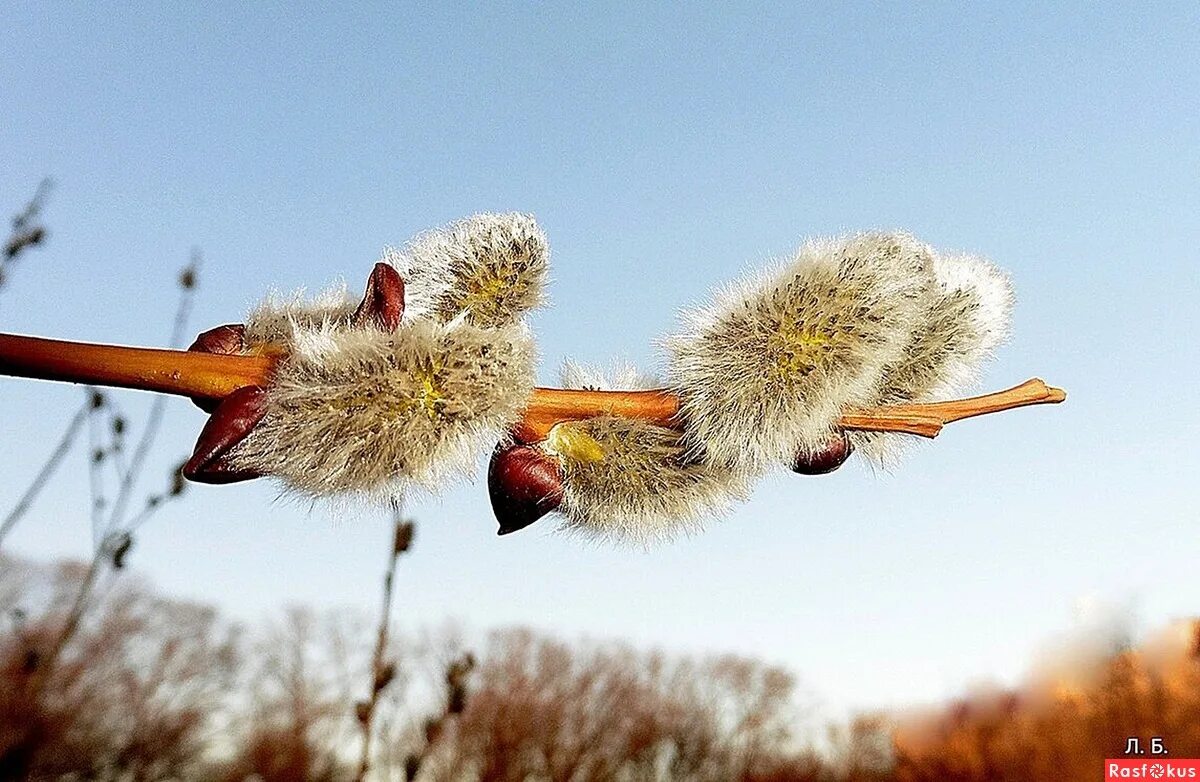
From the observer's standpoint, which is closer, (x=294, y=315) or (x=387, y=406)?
(x=387, y=406)

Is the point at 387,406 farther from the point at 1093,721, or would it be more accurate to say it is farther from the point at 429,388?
the point at 1093,721

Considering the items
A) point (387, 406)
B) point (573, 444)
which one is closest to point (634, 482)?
point (573, 444)

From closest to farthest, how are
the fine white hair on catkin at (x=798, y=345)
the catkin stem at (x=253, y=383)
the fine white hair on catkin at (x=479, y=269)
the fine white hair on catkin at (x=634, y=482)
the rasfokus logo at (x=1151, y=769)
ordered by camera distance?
the catkin stem at (x=253, y=383)
the fine white hair on catkin at (x=798, y=345)
the fine white hair on catkin at (x=634, y=482)
the fine white hair on catkin at (x=479, y=269)
the rasfokus logo at (x=1151, y=769)

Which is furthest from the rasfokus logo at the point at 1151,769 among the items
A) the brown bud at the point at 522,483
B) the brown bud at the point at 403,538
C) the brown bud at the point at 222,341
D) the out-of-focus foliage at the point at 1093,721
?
the brown bud at the point at 222,341

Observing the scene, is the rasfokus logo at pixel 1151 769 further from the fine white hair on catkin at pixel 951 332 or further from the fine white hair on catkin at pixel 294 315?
the fine white hair on catkin at pixel 294 315

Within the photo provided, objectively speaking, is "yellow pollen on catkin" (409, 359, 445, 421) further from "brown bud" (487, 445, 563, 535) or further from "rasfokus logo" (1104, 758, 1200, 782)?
"rasfokus logo" (1104, 758, 1200, 782)

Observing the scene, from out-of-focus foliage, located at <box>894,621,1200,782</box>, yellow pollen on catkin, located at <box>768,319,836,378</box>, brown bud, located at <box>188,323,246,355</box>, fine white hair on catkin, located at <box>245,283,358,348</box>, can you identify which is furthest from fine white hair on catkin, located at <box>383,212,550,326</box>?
out-of-focus foliage, located at <box>894,621,1200,782</box>
